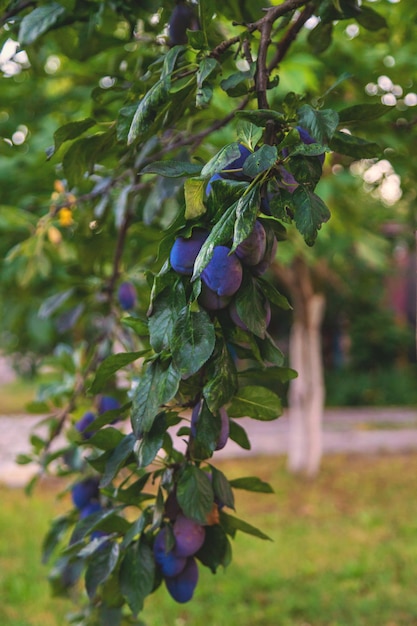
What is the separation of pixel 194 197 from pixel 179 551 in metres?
0.42

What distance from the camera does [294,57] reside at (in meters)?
1.90

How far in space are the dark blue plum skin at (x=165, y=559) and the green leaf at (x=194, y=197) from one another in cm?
39

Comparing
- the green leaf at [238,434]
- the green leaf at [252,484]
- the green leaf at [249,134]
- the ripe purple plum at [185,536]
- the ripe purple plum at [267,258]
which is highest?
the green leaf at [249,134]

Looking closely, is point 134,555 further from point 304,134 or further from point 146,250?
point 146,250

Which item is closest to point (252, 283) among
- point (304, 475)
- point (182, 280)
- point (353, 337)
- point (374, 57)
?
point (182, 280)

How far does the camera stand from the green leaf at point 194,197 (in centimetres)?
64

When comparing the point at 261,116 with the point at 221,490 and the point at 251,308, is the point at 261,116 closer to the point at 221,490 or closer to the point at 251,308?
the point at 251,308

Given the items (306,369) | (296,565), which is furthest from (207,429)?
(306,369)

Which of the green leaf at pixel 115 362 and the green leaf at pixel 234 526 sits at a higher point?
the green leaf at pixel 115 362

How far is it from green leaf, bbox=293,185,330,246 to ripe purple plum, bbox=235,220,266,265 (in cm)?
5

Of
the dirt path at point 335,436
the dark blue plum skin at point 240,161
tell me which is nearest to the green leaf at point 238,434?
the dark blue plum skin at point 240,161

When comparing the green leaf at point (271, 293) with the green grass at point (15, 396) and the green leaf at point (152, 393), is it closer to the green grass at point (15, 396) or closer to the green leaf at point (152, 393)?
the green leaf at point (152, 393)

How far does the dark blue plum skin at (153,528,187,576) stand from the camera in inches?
32.4

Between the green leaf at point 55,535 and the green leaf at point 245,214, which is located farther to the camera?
A: the green leaf at point 55,535
